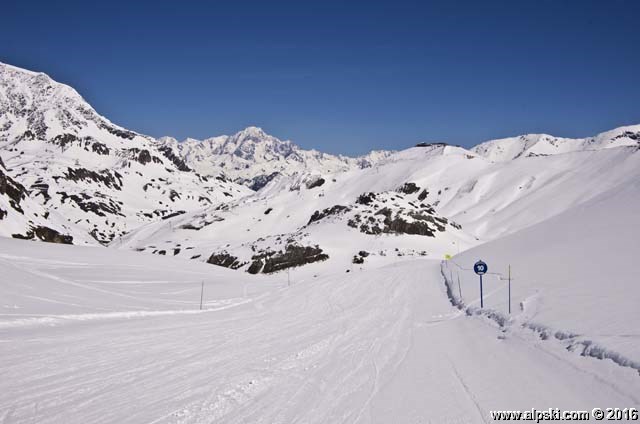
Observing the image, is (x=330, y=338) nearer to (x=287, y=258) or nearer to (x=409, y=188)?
(x=287, y=258)

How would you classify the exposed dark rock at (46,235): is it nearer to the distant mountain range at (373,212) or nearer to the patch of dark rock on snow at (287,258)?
the distant mountain range at (373,212)

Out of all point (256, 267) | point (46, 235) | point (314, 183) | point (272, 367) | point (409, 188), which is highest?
point (314, 183)

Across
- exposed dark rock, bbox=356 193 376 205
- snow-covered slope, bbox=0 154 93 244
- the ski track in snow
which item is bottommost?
the ski track in snow

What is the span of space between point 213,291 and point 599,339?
905 inches

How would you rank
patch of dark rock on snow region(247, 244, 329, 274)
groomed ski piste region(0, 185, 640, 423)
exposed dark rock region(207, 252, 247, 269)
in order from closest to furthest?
1. groomed ski piste region(0, 185, 640, 423)
2. patch of dark rock on snow region(247, 244, 329, 274)
3. exposed dark rock region(207, 252, 247, 269)

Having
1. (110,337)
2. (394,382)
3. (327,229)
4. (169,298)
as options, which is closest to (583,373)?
(394,382)

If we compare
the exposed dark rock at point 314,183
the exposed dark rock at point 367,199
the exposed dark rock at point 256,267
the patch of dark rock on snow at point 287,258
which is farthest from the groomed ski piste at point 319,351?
the exposed dark rock at point 314,183

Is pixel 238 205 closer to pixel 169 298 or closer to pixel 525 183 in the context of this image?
pixel 525 183

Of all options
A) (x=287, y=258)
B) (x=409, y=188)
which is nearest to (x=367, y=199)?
(x=287, y=258)

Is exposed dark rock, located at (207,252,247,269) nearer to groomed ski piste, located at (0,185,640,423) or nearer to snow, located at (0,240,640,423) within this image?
groomed ski piste, located at (0,185,640,423)

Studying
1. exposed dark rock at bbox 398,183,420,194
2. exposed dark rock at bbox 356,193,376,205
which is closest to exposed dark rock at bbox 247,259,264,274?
exposed dark rock at bbox 356,193,376,205

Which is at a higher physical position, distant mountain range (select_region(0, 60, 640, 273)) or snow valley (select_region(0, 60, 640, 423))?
distant mountain range (select_region(0, 60, 640, 273))

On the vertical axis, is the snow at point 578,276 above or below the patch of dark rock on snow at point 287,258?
above

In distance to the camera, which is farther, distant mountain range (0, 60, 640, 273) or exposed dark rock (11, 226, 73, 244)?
distant mountain range (0, 60, 640, 273)
